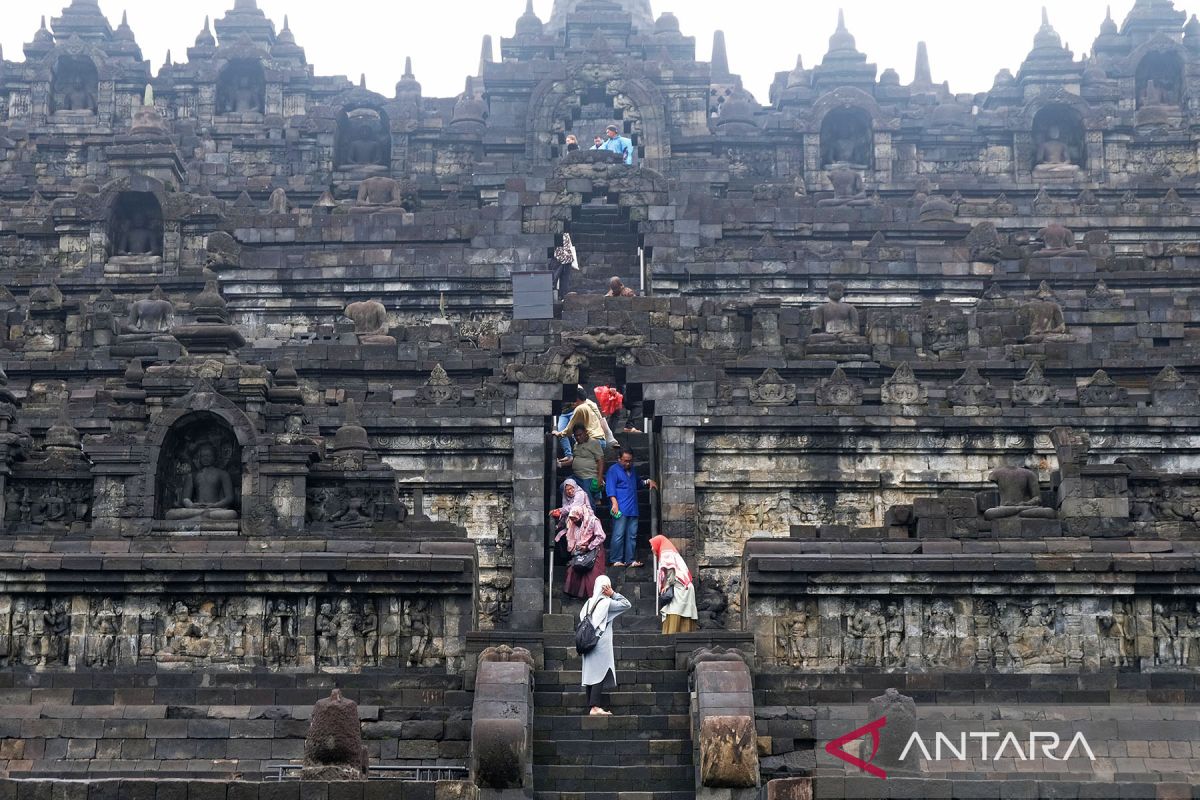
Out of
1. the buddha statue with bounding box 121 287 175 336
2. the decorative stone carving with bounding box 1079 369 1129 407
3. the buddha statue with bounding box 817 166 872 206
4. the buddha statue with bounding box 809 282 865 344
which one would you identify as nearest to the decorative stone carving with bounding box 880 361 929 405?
the decorative stone carving with bounding box 1079 369 1129 407

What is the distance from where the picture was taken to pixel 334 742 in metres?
26.1

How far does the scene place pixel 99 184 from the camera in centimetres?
5384

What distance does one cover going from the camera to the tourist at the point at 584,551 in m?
34.6

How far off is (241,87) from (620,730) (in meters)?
38.5

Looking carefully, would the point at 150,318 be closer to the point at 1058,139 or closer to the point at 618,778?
the point at 618,778

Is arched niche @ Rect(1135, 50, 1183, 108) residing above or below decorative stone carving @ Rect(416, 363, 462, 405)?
above

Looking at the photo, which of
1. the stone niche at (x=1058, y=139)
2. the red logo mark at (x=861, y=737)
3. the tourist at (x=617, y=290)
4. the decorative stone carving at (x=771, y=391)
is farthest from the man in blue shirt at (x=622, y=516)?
the stone niche at (x=1058, y=139)

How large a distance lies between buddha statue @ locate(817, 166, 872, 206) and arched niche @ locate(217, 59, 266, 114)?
1650 cm

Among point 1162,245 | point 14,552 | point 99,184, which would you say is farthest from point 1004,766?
point 99,184

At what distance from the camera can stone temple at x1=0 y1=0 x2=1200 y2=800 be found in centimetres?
2984

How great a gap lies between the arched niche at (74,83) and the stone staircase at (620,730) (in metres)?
36.6

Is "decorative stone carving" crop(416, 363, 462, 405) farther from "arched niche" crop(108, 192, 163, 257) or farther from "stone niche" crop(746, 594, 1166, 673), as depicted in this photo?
"arched niche" crop(108, 192, 163, 257)

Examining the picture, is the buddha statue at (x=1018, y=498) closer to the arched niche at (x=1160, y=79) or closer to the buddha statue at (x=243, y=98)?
the arched niche at (x=1160, y=79)

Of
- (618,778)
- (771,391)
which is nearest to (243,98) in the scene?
(771,391)
